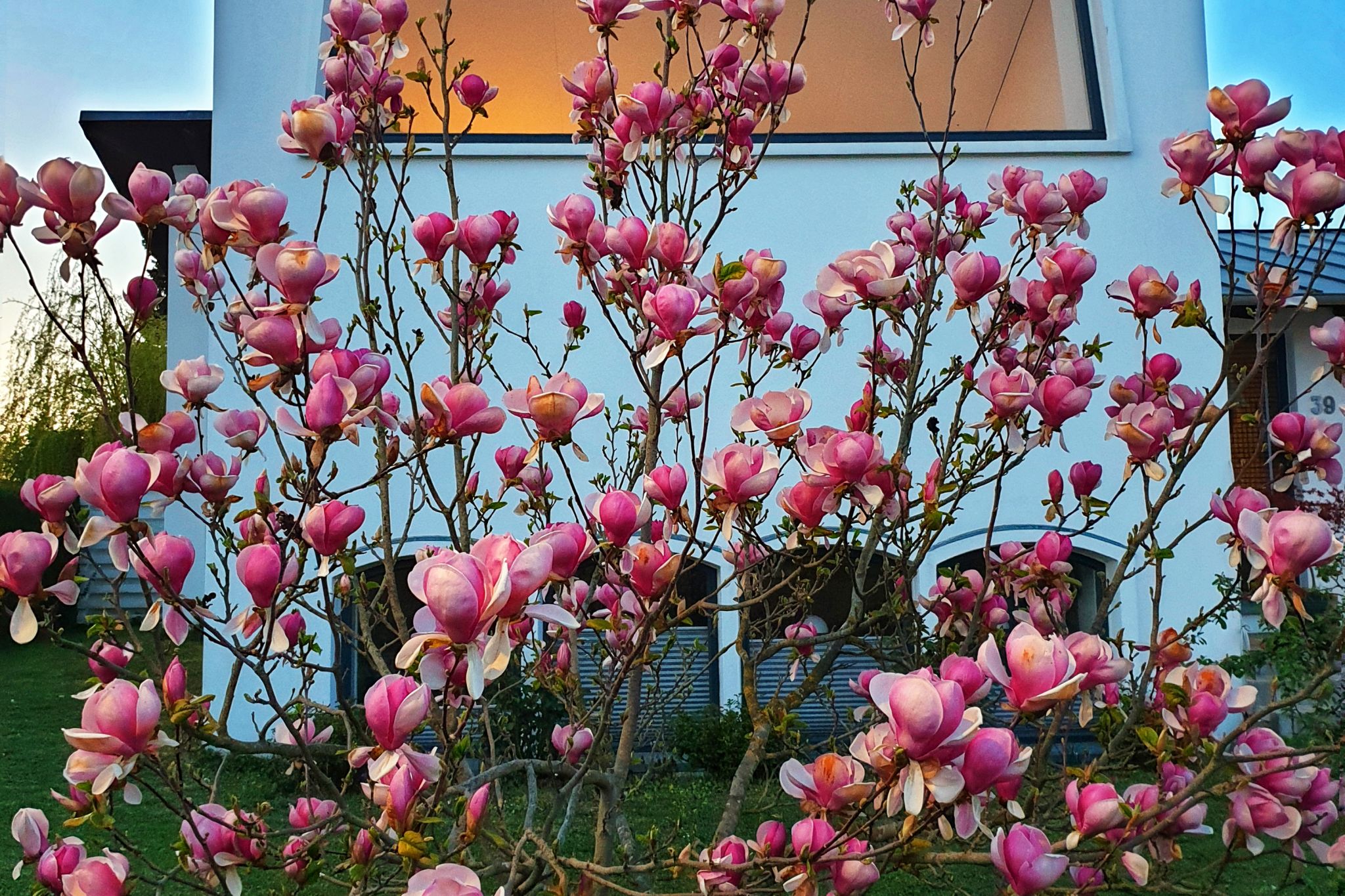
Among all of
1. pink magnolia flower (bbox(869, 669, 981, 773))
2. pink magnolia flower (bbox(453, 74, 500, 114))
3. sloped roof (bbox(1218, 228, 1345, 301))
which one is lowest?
pink magnolia flower (bbox(869, 669, 981, 773))

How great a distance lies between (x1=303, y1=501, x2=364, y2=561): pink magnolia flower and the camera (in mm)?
1135

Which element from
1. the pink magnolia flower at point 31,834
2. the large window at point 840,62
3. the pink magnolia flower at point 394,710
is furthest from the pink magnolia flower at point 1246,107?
the large window at point 840,62

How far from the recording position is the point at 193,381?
50.7 inches

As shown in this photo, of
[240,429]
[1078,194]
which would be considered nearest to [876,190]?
[1078,194]

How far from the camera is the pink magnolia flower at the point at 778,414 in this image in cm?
125

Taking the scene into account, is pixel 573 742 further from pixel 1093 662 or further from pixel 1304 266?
pixel 1304 266

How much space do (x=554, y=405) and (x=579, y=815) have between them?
3495mm

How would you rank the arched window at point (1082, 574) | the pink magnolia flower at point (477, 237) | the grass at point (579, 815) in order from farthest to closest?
1. the arched window at point (1082, 574)
2. the grass at point (579, 815)
3. the pink magnolia flower at point (477, 237)

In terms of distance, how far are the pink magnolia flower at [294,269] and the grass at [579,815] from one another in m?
1.34

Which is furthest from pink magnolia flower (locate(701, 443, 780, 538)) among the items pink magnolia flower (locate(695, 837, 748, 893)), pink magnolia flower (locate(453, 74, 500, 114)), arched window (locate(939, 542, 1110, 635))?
arched window (locate(939, 542, 1110, 635))

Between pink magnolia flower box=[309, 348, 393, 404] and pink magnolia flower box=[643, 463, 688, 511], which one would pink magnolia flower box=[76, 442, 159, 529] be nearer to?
pink magnolia flower box=[309, 348, 393, 404]

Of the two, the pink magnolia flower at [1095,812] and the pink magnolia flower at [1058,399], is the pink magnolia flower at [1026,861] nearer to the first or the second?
the pink magnolia flower at [1095,812]

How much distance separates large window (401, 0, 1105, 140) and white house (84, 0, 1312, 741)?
1.28 feet

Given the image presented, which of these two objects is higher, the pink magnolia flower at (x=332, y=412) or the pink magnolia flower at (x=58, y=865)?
the pink magnolia flower at (x=332, y=412)
